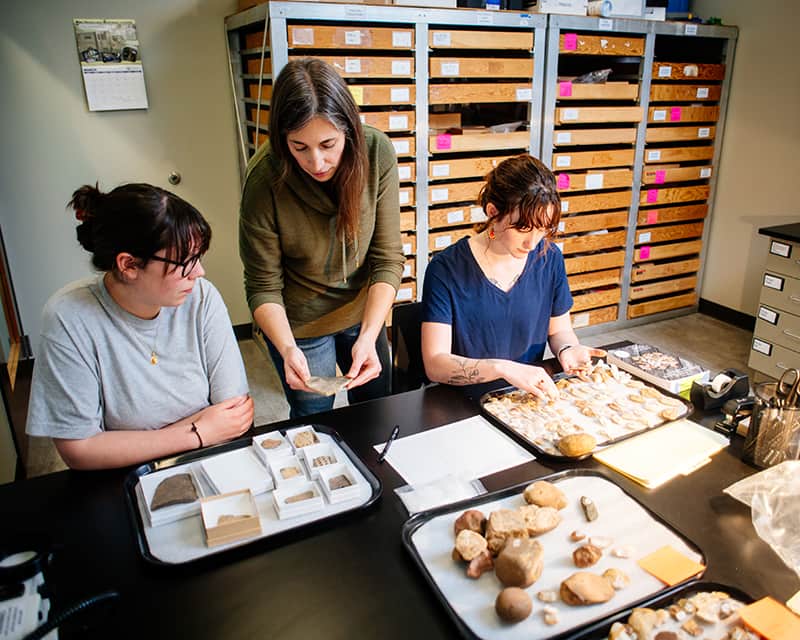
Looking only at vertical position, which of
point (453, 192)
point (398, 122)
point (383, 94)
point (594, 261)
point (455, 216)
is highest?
point (383, 94)

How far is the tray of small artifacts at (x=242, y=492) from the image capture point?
3.13 feet

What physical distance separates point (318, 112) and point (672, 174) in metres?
3.07

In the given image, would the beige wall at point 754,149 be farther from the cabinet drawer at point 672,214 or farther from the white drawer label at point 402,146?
the white drawer label at point 402,146

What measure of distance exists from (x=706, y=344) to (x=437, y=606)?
336 cm

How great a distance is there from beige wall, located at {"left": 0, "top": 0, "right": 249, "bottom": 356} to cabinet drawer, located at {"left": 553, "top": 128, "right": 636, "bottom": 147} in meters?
1.79

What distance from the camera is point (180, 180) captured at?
130 inches

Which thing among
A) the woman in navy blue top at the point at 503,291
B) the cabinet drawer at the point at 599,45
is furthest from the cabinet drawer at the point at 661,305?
the woman in navy blue top at the point at 503,291

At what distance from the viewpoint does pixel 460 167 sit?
10.3 ft

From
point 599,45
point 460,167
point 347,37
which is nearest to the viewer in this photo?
point 347,37

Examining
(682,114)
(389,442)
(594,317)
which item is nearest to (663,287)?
(594,317)

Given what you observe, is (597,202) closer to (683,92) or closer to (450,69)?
(683,92)

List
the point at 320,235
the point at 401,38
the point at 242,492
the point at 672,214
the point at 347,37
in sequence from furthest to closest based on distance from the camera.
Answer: the point at 672,214 < the point at 401,38 < the point at 347,37 < the point at 320,235 < the point at 242,492

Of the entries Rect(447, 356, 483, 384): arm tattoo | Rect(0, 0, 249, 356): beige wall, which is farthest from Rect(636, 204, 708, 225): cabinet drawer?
Rect(447, 356, 483, 384): arm tattoo

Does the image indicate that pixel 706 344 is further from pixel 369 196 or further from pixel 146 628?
pixel 146 628
